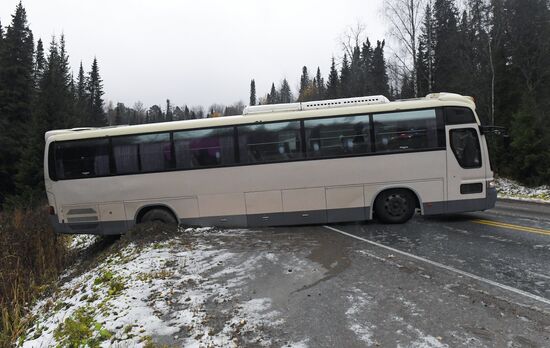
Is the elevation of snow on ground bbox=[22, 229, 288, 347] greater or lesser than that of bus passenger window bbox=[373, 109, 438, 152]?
lesser

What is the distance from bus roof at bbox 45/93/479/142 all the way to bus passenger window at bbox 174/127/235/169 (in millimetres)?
287

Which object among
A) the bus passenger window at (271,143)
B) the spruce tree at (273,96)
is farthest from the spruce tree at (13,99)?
the spruce tree at (273,96)

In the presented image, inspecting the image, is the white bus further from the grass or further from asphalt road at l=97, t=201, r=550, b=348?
the grass

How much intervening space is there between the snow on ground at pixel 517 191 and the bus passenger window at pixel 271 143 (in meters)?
15.5

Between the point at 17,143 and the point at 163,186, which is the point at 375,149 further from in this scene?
the point at 17,143

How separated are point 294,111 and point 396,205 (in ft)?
12.4

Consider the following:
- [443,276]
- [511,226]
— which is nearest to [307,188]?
[443,276]

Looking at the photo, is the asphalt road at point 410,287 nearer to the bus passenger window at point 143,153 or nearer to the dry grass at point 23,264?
the bus passenger window at point 143,153

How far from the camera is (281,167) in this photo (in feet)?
32.8

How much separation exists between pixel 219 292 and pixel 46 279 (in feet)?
21.5

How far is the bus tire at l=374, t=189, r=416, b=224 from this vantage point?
993cm

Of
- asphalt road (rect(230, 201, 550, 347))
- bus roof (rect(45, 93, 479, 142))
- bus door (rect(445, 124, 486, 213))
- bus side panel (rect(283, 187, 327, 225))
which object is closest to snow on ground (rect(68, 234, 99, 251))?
bus roof (rect(45, 93, 479, 142))

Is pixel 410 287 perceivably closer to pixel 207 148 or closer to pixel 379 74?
pixel 207 148

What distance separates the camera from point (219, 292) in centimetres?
557
